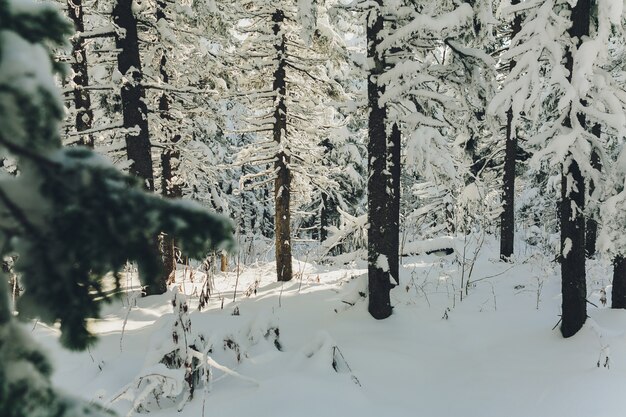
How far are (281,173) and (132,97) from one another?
475 centimetres

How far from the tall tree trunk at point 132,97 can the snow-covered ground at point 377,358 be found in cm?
305

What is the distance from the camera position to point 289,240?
13.4 meters

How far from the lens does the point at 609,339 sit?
251 inches

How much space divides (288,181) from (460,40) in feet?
20.9

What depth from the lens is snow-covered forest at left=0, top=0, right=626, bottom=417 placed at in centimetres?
104

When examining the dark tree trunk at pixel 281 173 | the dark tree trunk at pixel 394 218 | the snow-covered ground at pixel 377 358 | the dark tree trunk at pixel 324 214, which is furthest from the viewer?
the dark tree trunk at pixel 324 214

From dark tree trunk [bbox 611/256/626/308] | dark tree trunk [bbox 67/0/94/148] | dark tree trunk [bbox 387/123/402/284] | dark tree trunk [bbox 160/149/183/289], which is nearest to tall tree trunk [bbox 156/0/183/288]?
dark tree trunk [bbox 160/149/183/289]

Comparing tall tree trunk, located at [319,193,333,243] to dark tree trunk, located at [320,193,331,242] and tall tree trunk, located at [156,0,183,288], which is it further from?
tall tree trunk, located at [156,0,183,288]

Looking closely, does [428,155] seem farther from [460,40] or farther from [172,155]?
[172,155]

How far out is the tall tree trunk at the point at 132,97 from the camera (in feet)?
A: 31.8

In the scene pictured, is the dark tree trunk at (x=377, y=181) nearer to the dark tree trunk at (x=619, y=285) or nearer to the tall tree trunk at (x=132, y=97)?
the dark tree trunk at (x=619, y=285)

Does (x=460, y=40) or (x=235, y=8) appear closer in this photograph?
(x=460, y=40)

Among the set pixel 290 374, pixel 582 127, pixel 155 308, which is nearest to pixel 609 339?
pixel 582 127

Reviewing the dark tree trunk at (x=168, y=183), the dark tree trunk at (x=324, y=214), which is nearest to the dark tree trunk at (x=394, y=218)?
the dark tree trunk at (x=168, y=183)
